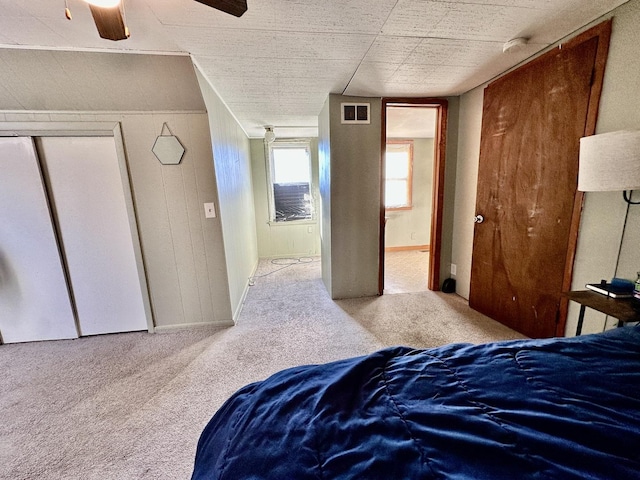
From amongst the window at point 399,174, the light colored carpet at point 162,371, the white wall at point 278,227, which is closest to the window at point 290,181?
Answer: the white wall at point 278,227

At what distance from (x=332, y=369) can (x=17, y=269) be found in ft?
10.2

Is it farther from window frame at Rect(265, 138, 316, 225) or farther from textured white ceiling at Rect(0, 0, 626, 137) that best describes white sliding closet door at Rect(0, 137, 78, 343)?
window frame at Rect(265, 138, 316, 225)

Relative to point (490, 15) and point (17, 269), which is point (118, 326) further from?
point (490, 15)

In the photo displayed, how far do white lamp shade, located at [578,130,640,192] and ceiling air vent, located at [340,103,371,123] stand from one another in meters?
1.96

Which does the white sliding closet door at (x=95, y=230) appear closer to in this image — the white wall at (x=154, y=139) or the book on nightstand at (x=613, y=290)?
the white wall at (x=154, y=139)

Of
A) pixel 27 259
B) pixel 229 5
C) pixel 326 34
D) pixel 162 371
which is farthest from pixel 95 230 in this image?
pixel 326 34

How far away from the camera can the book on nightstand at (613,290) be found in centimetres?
148

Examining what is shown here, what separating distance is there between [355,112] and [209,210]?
1868 mm

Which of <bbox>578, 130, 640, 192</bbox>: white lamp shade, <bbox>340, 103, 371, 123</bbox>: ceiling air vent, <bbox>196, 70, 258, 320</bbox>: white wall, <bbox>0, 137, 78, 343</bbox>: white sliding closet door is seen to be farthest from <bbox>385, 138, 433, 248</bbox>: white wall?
<bbox>0, 137, 78, 343</bbox>: white sliding closet door

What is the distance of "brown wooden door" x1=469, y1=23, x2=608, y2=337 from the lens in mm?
1840

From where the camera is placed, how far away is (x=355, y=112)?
2.90 metres

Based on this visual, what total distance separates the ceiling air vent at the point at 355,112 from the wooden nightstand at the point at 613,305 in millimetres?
2387

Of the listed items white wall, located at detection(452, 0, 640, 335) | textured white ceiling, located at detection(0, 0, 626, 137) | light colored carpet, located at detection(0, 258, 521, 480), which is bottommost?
light colored carpet, located at detection(0, 258, 521, 480)

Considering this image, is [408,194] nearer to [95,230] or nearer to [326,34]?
[326,34]
